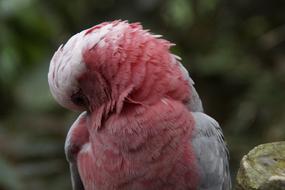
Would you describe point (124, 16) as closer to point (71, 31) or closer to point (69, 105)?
point (71, 31)

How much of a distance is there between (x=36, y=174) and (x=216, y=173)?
4.72ft

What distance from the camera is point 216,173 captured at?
2395mm

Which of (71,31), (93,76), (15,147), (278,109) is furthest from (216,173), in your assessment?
(71,31)

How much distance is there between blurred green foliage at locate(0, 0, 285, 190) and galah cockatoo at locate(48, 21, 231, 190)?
3.95ft

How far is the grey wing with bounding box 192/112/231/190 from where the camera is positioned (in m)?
2.36

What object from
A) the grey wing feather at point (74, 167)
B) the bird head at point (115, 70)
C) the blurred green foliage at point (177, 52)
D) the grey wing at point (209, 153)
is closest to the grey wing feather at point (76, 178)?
the grey wing feather at point (74, 167)

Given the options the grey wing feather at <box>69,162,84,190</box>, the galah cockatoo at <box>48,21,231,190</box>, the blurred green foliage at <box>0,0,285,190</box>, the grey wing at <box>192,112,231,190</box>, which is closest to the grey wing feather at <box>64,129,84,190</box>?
the grey wing feather at <box>69,162,84,190</box>

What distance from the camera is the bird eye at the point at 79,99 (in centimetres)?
239

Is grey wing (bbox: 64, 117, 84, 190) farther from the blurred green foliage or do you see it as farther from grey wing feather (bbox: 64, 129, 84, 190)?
the blurred green foliage

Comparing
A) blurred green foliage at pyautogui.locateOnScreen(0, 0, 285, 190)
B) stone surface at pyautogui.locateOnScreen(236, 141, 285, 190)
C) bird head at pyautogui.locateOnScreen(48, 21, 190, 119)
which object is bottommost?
blurred green foliage at pyautogui.locateOnScreen(0, 0, 285, 190)

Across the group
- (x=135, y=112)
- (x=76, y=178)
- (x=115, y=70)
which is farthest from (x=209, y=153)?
(x=76, y=178)

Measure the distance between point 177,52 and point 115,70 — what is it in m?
1.69

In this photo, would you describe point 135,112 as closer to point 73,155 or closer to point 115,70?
point 115,70

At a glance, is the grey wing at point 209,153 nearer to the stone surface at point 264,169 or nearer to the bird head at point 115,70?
the bird head at point 115,70
